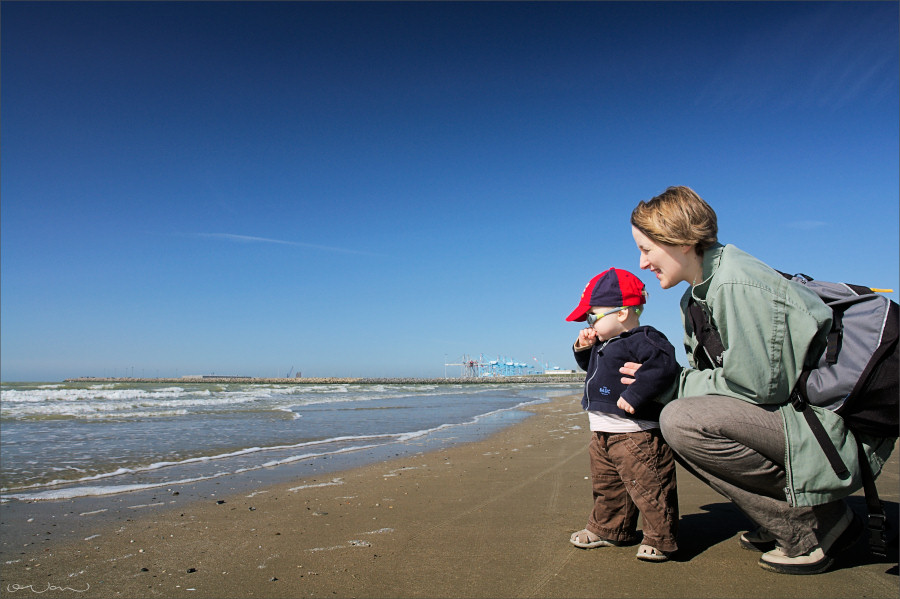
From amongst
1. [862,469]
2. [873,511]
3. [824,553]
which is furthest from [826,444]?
[824,553]

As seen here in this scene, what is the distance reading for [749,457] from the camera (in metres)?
2.06

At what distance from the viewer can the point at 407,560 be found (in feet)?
8.37

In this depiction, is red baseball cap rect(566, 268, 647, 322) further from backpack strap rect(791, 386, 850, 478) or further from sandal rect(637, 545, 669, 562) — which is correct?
sandal rect(637, 545, 669, 562)

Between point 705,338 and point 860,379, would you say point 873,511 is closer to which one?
point 860,379

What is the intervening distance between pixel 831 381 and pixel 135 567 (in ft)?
10.1

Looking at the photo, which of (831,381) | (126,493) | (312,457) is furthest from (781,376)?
(312,457)

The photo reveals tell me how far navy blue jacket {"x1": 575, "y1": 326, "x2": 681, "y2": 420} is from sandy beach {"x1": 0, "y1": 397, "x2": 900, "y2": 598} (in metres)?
0.67

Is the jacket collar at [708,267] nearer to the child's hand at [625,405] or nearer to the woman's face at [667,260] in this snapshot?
the woman's face at [667,260]

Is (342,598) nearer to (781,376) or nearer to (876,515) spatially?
(781,376)

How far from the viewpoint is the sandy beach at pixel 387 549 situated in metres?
2.17

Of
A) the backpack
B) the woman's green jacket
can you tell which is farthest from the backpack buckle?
the woman's green jacket

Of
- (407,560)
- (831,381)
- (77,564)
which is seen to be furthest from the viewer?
(77,564)

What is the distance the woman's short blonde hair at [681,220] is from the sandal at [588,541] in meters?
1.41

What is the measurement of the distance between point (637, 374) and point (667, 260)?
1.75ft
